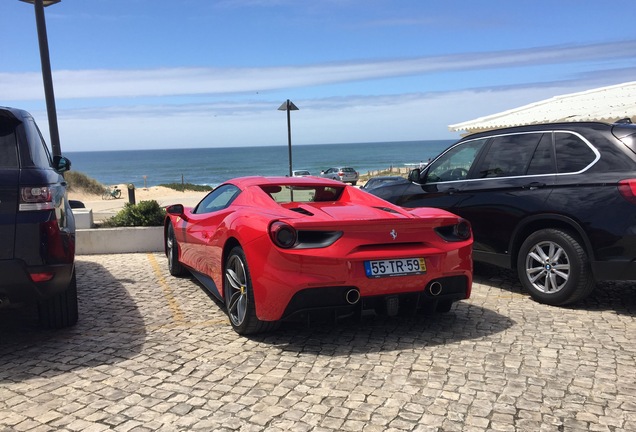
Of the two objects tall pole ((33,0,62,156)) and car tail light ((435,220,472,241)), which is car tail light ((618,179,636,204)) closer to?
car tail light ((435,220,472,241))

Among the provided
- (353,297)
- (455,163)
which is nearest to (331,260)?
(353,297)

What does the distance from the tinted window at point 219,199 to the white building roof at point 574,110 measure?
996cm

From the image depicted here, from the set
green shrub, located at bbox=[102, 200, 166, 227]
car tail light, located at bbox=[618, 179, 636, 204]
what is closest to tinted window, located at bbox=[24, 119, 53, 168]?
car tail light, located at bbox=[618, 179, 636, 204]

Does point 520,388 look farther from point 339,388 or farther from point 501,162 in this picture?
point 501,162

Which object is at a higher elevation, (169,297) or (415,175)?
(415,175)

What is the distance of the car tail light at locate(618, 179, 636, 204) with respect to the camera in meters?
4.75

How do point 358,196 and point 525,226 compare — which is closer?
point 358,196

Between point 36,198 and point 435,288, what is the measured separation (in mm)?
3034

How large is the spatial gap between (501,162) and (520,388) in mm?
3297

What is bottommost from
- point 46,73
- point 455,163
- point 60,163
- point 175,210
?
point 175,210

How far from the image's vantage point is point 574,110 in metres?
14.5

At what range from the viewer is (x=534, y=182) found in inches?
222

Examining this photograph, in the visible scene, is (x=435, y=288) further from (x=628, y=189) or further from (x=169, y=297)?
(x=169, y=297)

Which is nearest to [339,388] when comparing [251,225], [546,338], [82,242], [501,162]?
[251,225]
